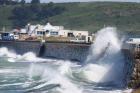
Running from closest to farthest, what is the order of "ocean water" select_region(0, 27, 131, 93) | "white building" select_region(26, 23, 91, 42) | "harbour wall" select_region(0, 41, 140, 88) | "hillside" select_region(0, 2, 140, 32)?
"harbour wall" select_region(0, 41, 140, 88) → "ocean water" select_region(0, 27, 131, 93) → "white building" select_region(26, 23, 91, 42) → "hillside" select_region(0, 2, 140, 32)

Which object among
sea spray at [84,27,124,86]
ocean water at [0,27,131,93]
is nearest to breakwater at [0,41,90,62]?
sea spray at [84,27,124,86]

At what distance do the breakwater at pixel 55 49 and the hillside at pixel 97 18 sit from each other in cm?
7818

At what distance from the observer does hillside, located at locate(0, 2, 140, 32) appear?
168m

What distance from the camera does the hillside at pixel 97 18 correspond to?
167988 mm

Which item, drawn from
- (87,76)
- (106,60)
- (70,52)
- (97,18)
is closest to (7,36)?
(70,52)

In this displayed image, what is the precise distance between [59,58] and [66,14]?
4870 inches

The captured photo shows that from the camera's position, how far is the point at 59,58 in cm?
6938

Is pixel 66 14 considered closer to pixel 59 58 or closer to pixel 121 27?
pixel 121 27

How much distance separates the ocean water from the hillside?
Result: 103 meters

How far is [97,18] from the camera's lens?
590 feet

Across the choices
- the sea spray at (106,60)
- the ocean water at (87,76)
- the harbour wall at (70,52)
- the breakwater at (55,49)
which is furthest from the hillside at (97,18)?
the ocean water at (87,76)

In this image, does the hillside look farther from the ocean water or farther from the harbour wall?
the ocean water

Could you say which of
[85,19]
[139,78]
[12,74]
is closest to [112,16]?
[85,19]

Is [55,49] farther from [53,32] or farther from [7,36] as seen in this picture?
[53,32]
